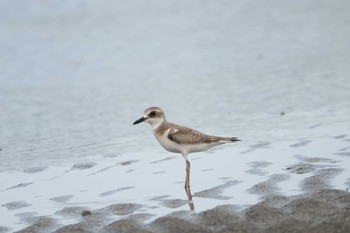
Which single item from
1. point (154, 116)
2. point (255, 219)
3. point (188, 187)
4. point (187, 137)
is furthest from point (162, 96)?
point (255, 219)

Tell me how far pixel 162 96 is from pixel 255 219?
26.5ft

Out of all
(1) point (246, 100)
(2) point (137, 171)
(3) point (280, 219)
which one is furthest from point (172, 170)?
(1) point (246, 100)

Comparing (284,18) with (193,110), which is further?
(284,18)

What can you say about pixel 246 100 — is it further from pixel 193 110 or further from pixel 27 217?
pixel 27 217

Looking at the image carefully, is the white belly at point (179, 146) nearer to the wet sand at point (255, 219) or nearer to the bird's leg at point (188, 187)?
the bird's leg at point (188, 187)

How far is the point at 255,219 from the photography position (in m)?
7.46

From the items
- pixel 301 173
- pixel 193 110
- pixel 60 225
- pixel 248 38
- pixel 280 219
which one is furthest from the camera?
pixel 248 38

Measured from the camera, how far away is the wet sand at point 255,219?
23.3 feet

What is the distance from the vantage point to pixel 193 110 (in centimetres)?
1413

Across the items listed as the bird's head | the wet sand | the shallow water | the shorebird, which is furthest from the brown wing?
the wet sand

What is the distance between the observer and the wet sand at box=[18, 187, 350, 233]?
7094 mm

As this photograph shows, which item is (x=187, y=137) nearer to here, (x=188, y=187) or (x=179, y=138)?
(x=179, y=138)

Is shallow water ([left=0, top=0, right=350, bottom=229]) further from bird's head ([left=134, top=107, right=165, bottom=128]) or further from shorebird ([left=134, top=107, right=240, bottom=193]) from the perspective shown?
bird's head ([left=134, top=107, right=165, bottom=128])

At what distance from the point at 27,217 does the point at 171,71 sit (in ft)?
31.4
